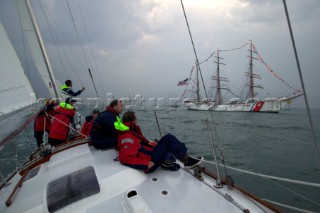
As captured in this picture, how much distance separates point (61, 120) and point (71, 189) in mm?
2885

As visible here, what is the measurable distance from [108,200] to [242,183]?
169 inches

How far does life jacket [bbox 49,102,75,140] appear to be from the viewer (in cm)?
445

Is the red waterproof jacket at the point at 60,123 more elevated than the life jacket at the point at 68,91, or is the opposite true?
the life jacket at the point at 68,91

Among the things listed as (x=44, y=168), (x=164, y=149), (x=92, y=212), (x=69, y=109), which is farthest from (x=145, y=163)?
(x=69, y=109)

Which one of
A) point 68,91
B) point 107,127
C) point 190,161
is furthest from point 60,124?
point 190,161

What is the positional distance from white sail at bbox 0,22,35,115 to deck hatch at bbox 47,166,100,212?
6.38 feet

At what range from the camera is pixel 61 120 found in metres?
4.43

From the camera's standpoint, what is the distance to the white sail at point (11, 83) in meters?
3.34

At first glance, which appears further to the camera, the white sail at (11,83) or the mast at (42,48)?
the mast at (42,48)

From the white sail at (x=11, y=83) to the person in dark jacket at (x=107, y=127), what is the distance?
1538mm

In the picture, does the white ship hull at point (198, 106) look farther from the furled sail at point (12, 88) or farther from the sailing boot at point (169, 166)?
the sailing boot at point (169, 166)

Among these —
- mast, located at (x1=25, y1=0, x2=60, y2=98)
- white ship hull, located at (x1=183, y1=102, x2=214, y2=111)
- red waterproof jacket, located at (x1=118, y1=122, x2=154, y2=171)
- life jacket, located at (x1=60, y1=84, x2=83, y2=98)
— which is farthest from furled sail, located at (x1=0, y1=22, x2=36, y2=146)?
white ship hull, located at (x1=183, y1=102, x2=214, y2=111)

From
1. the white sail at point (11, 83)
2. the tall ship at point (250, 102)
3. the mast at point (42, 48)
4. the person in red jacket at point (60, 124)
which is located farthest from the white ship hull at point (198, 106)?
the white sail at point (11, 83)

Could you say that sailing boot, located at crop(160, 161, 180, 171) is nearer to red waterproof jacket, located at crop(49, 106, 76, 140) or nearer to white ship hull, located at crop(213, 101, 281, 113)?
red waterproof jacket, located at crop(49, 106, 76, 140)
